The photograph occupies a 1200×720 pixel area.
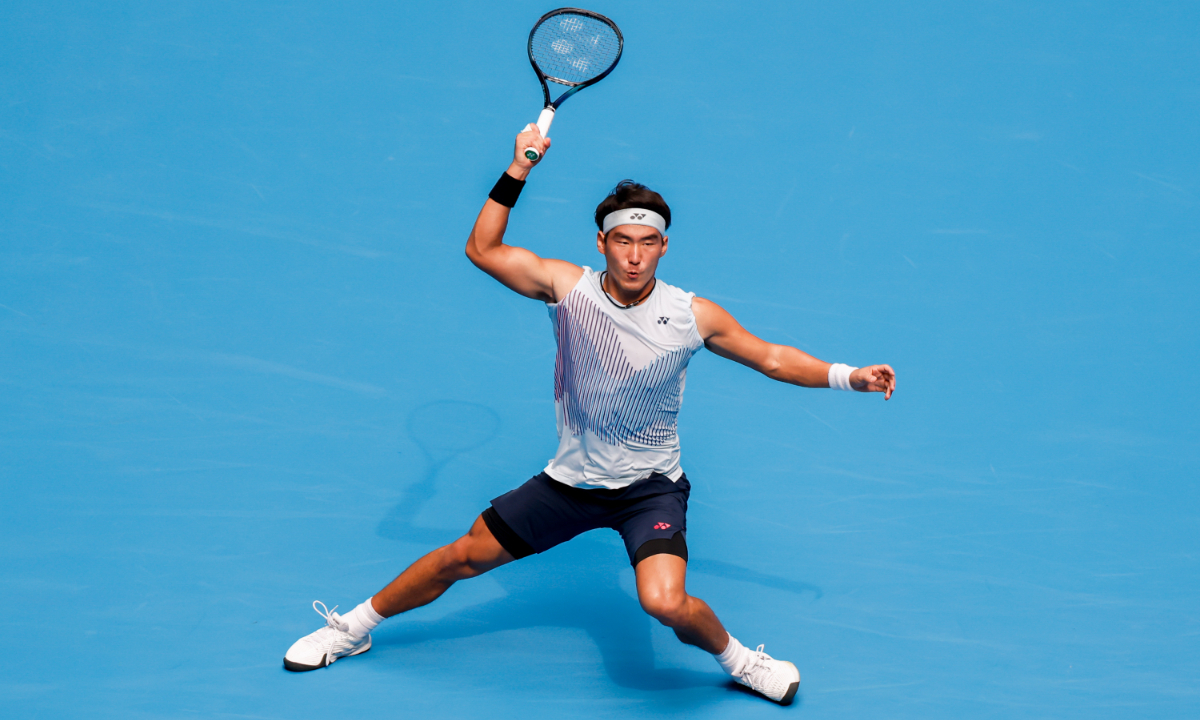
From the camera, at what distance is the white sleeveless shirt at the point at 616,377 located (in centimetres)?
353

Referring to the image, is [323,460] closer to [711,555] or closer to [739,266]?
[711,555]

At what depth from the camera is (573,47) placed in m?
3.99

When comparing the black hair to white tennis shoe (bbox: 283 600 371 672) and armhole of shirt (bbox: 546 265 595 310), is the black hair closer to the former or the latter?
armhole of shirt (bbox: 546 265 595 310)

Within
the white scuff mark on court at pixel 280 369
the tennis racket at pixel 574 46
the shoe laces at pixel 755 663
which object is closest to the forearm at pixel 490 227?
the tennis racket at pixel 574 46

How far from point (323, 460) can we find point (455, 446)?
638 mm

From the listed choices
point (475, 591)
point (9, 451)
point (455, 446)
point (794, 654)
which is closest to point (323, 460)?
point (455, 446)

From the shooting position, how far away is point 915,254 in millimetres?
6152

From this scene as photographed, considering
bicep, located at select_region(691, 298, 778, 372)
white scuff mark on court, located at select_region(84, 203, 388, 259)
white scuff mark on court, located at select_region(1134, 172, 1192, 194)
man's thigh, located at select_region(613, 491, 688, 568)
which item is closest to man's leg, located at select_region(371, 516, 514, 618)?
man's thigh, located at select_region(613, 491, 688, 568)

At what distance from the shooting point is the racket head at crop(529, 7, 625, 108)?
3.87 m

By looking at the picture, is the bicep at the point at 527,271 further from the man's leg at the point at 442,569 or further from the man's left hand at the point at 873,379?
the man's left hand at the point at 873,379

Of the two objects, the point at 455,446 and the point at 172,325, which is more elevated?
the point at 172,325

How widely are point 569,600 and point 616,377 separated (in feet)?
3.98

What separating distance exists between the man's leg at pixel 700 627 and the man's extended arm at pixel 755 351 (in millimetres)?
734

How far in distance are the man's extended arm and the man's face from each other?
0.71 ft
